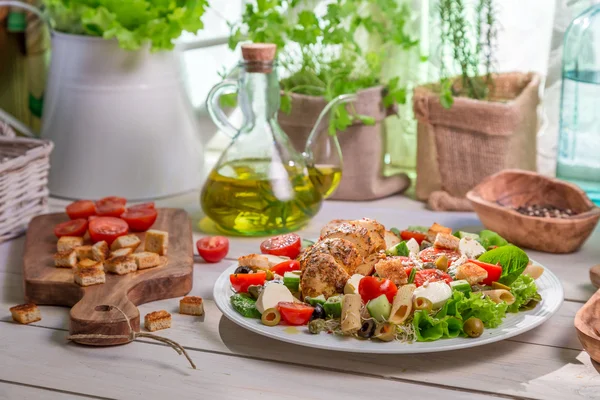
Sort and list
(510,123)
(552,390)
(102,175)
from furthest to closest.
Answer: (102,175), (510,123), (552,390)

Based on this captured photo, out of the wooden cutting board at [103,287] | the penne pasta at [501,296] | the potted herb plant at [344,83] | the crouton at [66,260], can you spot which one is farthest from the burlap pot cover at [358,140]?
the penne pasta at [501,296]

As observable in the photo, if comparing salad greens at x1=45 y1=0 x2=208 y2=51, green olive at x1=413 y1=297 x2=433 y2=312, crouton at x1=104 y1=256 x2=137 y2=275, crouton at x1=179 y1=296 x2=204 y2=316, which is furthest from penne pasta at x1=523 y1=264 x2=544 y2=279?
salad greens at x1=45 y1=0 x2=208 y2=51

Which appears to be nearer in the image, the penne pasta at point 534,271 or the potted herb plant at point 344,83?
the penne pasta at point 534,271

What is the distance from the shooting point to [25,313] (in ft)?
3.66

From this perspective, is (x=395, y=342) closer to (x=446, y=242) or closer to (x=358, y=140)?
(x=446, y=242)

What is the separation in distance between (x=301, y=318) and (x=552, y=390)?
0.29m

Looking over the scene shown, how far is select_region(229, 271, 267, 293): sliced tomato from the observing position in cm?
110

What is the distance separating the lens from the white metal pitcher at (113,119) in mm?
1648

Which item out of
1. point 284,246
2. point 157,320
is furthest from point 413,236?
point 157,320

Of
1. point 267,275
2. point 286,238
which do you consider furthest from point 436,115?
point 267,275

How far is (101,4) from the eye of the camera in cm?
158

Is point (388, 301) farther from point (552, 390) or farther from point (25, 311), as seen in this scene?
point (25, 311)

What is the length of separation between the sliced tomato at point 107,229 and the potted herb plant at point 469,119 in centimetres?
62

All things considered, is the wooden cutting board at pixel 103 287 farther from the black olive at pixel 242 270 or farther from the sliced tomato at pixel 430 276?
the sliced tomato at pixel 430 276
